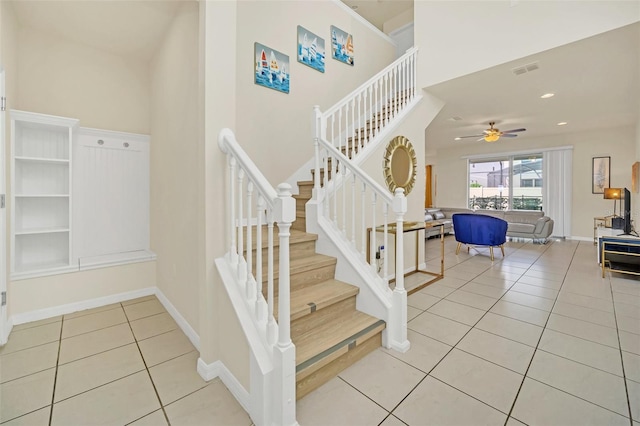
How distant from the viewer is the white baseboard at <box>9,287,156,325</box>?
2604 millimetres

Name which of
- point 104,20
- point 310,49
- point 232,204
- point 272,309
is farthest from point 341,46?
point 272,309

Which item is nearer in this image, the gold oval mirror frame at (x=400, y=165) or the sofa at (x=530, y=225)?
the gold oval mirror frame at (x=400, y=165)

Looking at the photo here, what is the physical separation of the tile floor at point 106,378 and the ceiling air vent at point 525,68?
15.6 feet

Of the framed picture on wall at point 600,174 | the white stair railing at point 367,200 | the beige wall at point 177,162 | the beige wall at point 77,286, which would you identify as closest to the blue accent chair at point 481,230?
the white stair railing at point 367,200

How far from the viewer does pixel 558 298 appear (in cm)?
318

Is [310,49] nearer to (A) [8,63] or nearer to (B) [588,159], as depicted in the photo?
(A) [8,63]

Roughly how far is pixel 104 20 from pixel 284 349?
3.46 m

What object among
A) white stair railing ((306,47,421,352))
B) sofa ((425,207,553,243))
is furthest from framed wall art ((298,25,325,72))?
sofa ((425,207,553,243))

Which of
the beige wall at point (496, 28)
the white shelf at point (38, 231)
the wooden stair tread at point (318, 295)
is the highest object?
the beige wall at point (496, 28)

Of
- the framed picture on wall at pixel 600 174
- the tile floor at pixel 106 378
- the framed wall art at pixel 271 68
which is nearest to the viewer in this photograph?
the tile floor at pixel 106 378

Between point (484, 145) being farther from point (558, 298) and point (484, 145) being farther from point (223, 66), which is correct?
point (223, 66)

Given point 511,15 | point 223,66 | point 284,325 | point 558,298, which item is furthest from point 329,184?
point 511,15

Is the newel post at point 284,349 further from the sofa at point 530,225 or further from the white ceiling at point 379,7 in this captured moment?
the sofa at point 530,225

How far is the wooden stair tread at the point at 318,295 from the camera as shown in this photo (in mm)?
1896
